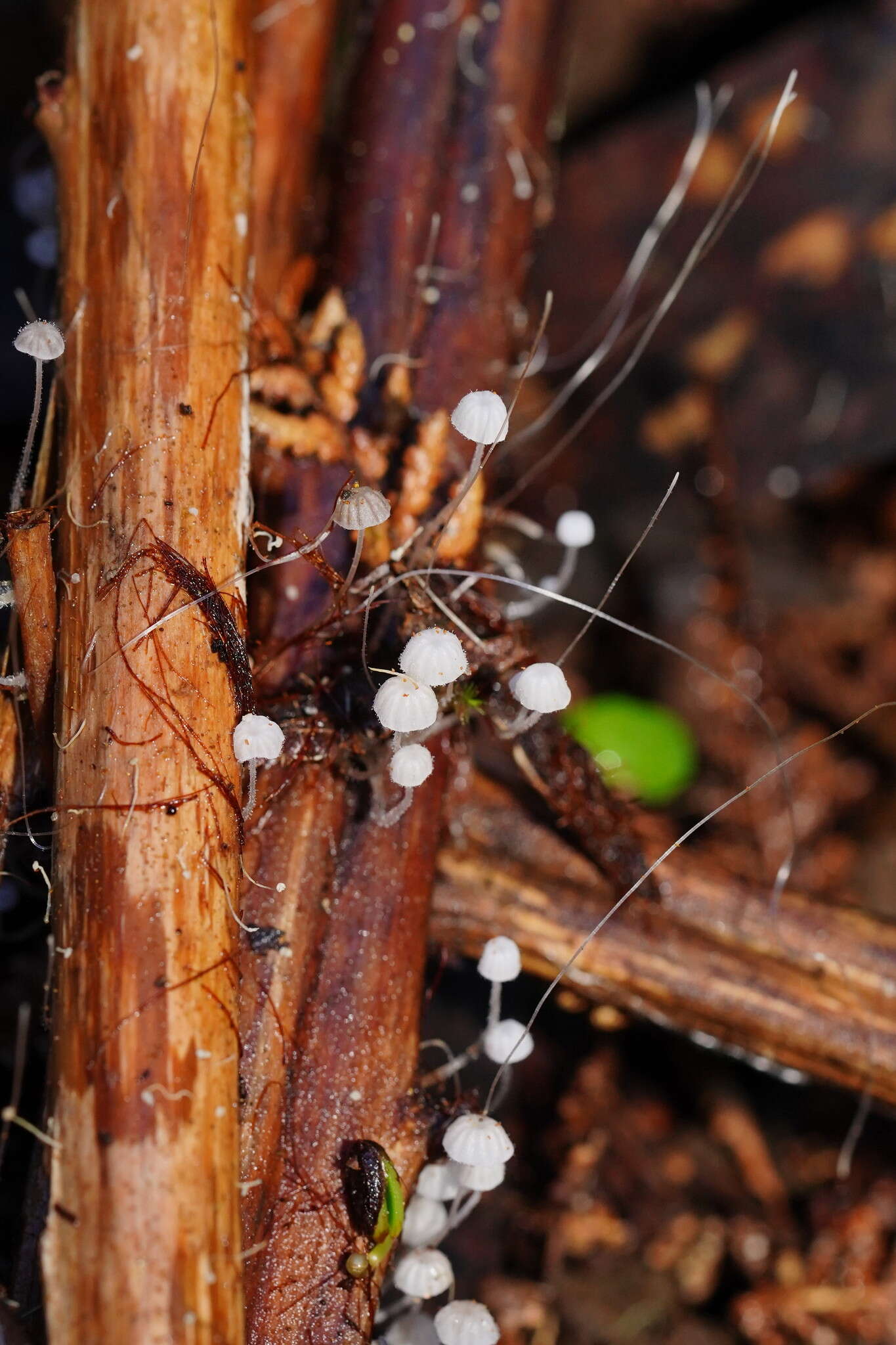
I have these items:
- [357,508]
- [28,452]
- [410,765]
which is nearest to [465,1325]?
[410,765]

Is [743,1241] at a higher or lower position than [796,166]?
lower

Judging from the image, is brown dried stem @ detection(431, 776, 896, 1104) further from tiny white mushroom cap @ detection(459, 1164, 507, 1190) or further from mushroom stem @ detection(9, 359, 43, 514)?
mushroom stem @ detection(9, 359, 43, 514)

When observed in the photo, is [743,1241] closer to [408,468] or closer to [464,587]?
[464,587]

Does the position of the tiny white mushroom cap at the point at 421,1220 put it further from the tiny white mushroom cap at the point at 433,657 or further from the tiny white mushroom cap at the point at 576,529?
the tiny white mushroom cap at the point at 576,529

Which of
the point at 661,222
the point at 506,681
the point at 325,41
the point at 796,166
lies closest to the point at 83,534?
the point at 506,681

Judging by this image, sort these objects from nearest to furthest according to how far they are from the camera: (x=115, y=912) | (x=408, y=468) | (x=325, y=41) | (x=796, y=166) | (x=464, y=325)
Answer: (x=115, y=912)
(x=408, y=468)
(x=464, y=325)
(x=325, y=41)
(x=796, y=166)

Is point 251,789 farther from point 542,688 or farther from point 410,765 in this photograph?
point 542,688

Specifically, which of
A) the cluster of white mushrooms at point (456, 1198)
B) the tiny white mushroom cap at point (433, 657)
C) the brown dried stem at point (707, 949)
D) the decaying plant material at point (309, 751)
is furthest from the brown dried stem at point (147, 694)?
the brown dried stem at point (707, 949)

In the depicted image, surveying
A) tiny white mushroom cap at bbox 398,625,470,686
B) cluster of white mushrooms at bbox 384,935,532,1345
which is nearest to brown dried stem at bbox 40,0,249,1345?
tiny white mushroom cap at bbox 398,625,470,686
